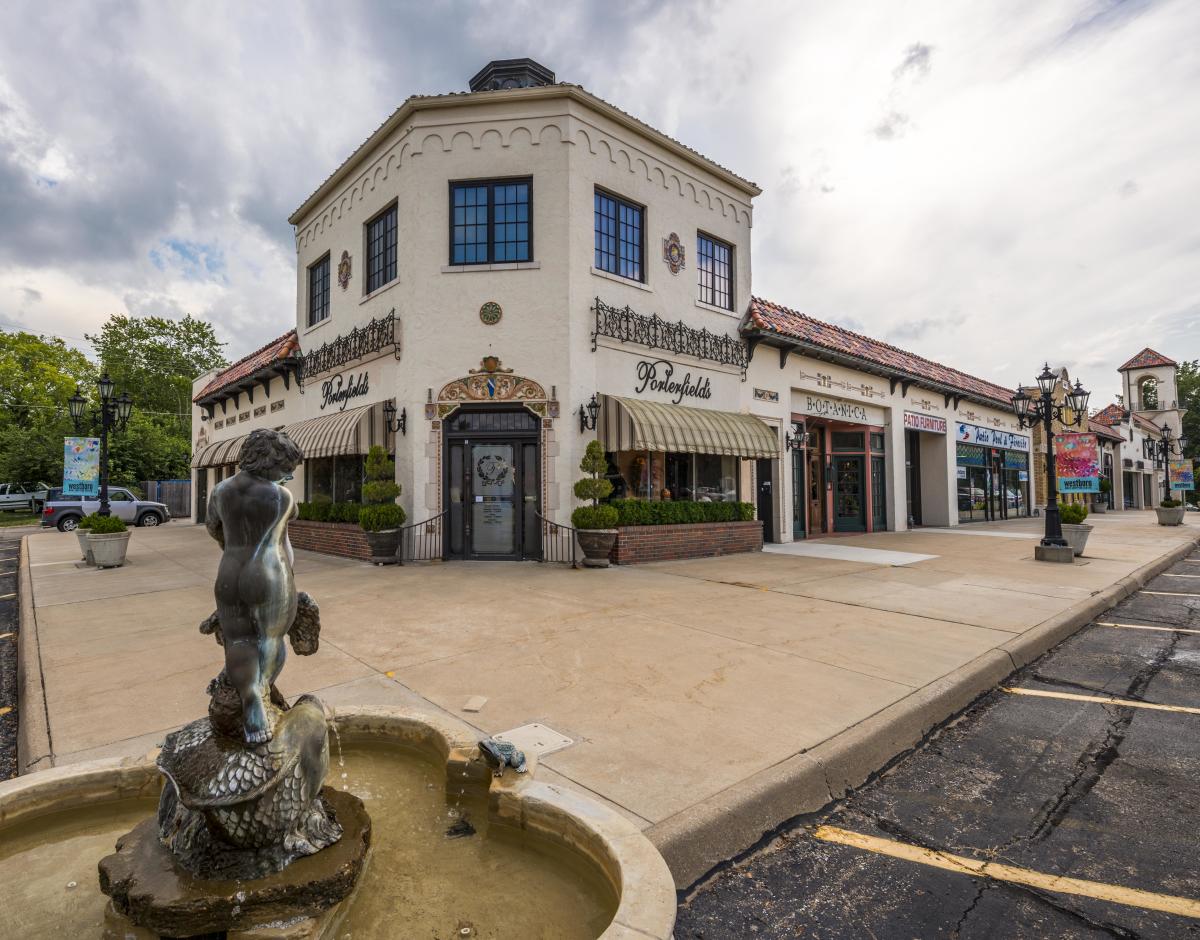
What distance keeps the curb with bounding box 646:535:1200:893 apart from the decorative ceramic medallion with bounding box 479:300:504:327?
32.8ft

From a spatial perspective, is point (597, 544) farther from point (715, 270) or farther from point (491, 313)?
point (715, 270)

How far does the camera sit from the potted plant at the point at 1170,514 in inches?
909

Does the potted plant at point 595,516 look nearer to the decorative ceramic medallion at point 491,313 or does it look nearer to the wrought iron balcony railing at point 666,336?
the wrought iron balcony railing at point 666,336

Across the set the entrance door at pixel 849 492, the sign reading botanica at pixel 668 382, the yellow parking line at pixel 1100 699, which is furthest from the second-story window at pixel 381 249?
the entrance door at pixel 849 492

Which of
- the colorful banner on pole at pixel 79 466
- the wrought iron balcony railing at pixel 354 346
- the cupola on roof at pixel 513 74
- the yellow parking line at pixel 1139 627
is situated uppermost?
the cupola on roof at pixel 513 74

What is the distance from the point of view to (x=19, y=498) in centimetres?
3181

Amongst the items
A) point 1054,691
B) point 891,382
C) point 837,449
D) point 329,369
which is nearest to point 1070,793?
point 1054,691

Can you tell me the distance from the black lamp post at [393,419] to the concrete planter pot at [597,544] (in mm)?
4348

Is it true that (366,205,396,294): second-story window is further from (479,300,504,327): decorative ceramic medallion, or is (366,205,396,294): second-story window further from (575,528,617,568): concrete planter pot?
(575,528,617,568): concrete planter pot

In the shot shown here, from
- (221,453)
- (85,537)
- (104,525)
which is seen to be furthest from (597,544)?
(221,453)

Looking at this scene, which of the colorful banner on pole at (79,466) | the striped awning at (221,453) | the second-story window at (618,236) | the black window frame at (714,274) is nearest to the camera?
the second-story window at (618,236)

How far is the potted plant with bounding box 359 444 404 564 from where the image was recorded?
11.6 m

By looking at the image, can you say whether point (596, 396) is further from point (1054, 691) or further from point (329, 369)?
point (1054, 691)

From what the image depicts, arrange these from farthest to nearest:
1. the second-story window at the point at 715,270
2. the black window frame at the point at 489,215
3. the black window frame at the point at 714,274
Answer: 1. the second-story window at the point at 715,270
2. the black window frame at the point at 714,274
3. the black window frame at the point at 489,215
